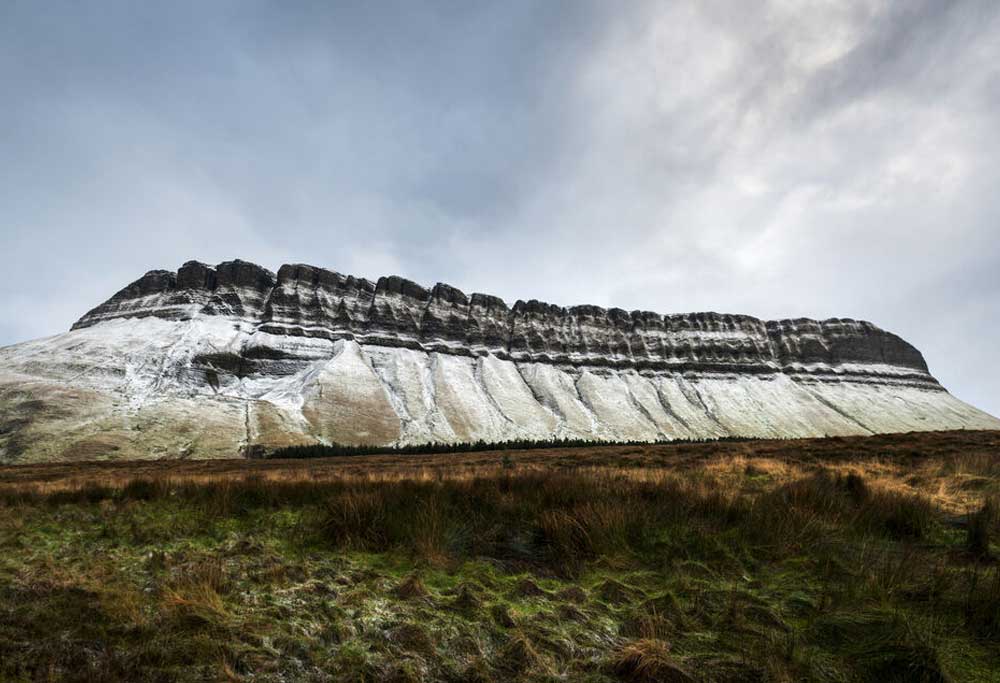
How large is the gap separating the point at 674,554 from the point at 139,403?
83.1m

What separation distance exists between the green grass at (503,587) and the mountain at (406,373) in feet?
206

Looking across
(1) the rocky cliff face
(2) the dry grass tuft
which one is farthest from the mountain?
(2) the dry grass tuft

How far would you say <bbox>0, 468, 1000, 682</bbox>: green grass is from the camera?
3.10 metres

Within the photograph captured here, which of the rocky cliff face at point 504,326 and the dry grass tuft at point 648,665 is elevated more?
the rocky cliff face at point 504,326

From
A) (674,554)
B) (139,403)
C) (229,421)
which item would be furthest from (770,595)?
(139,403)

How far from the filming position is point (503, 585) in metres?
4.52

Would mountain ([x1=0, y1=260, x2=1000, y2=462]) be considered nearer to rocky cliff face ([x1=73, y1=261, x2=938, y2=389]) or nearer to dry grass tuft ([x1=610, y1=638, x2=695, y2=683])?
rocky cliff face ([x1=73, y1=261, x2=938, y2=389])

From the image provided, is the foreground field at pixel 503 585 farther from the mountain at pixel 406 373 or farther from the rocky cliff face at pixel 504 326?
the rocky cliff face at pixel 504 326

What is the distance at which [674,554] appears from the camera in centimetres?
508

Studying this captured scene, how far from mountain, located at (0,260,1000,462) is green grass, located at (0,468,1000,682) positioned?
206 ft

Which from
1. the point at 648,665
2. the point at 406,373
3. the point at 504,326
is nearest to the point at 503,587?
the point at 648,665

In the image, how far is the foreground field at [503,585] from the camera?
311cm

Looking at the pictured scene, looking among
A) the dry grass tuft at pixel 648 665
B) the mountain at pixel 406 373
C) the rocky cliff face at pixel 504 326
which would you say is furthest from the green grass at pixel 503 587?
the rocky cliff face at pixel 504 326

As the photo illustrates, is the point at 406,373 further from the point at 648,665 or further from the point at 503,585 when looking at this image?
the point at 648,665
